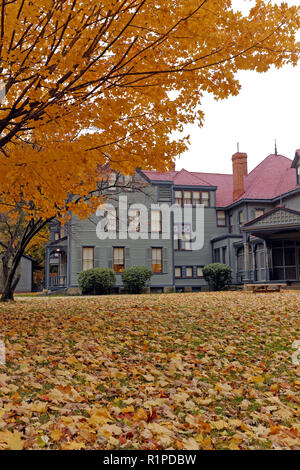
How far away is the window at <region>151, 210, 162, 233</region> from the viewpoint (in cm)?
2934

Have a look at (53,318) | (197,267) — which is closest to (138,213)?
(197,267)

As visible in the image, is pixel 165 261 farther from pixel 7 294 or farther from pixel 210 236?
pixel 7 294

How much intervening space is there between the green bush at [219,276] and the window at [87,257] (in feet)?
26.3

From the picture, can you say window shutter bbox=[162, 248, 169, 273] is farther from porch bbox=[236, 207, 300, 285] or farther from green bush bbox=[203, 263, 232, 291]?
porch bbox=[236, 207, 300, 285]

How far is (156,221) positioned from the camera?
29484 millimetres

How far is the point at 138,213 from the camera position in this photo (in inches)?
1138

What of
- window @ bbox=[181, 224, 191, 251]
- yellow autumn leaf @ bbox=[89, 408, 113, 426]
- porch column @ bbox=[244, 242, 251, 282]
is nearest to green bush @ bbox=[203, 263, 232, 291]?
porch column @ bbox=[244, 242, 251, 282]

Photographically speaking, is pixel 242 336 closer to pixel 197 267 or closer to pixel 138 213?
pixel 138 213

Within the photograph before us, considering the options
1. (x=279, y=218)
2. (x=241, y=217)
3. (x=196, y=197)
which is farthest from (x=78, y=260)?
(x=279, y=218)

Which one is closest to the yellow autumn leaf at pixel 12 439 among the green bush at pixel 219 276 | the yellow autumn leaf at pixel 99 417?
the yellow autumn leaf at pixel 99 417

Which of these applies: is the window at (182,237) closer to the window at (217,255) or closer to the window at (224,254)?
the window at (217,255)

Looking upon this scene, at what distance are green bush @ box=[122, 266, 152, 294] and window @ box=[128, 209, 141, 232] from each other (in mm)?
3374

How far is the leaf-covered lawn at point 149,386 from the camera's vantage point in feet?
11.7

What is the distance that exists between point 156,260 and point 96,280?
562cm
